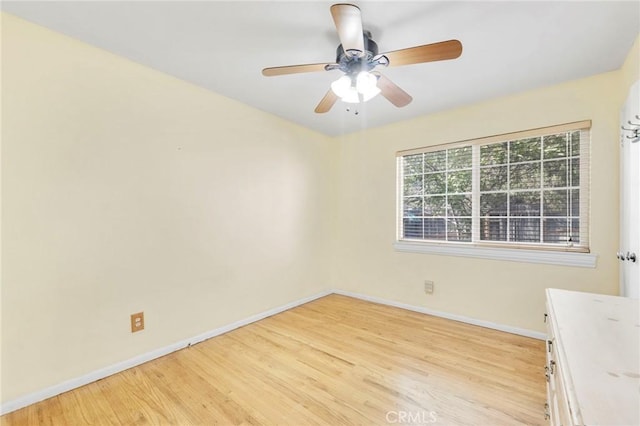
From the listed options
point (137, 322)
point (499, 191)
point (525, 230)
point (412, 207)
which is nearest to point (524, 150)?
point (499, 191)

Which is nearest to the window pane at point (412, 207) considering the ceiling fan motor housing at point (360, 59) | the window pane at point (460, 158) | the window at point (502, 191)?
the window at point (502, 191)

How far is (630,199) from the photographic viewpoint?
1.87m

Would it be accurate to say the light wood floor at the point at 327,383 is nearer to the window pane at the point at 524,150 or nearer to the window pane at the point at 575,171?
the window pane at the point at 575,171

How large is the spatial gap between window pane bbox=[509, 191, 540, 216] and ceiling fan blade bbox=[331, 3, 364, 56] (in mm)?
2126

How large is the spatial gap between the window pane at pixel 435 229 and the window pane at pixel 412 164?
1.97 ft

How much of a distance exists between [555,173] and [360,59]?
209 centimetres

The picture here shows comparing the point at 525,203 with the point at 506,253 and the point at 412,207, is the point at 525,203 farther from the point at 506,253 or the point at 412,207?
the point at 412,207

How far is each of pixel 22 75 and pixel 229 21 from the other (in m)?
1.27

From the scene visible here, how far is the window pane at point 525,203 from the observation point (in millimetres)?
2611

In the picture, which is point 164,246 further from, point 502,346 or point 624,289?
point 624,289

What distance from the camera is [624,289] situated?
6.54ft

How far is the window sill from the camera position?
7.73ft

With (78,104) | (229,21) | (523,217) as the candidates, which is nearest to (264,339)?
(78,104)

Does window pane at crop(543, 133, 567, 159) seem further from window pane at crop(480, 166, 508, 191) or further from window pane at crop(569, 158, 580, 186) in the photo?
window pane at crop(480, 166, 508, 191)
